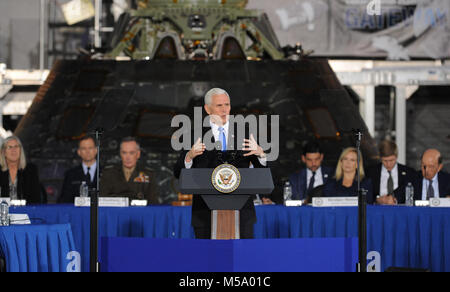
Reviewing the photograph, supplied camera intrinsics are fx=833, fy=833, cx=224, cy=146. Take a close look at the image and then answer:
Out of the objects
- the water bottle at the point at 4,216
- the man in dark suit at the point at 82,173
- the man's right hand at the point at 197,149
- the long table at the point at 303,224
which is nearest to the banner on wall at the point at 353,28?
the man in dark suit at the point at 82,173

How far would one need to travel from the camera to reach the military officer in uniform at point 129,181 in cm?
745

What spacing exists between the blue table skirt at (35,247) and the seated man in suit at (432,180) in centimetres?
358

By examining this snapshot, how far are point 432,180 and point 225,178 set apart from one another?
4.00 metres

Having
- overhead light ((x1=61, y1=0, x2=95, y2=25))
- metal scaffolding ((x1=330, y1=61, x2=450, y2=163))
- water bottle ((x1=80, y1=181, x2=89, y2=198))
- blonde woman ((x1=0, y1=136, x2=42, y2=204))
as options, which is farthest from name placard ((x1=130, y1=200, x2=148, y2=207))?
overhead light ((x1=61, y1=0, x2=95, y2=25))

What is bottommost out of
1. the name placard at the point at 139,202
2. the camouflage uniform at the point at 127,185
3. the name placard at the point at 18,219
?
the name placard at the point at 18,219

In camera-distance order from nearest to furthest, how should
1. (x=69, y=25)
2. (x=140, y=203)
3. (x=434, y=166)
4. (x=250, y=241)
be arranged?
1. (x=250, y=241)
2. (x=140, y=203)
3. (x=434, y=166)
4. (x=69, y=25)

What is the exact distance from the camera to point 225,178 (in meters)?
4.08

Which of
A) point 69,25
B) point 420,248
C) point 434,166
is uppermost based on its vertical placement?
point 69,25

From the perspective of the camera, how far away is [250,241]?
3.51 m

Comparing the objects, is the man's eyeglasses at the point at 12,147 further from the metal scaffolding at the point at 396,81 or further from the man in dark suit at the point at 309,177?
the metal scaffolding at the point at 396,81
